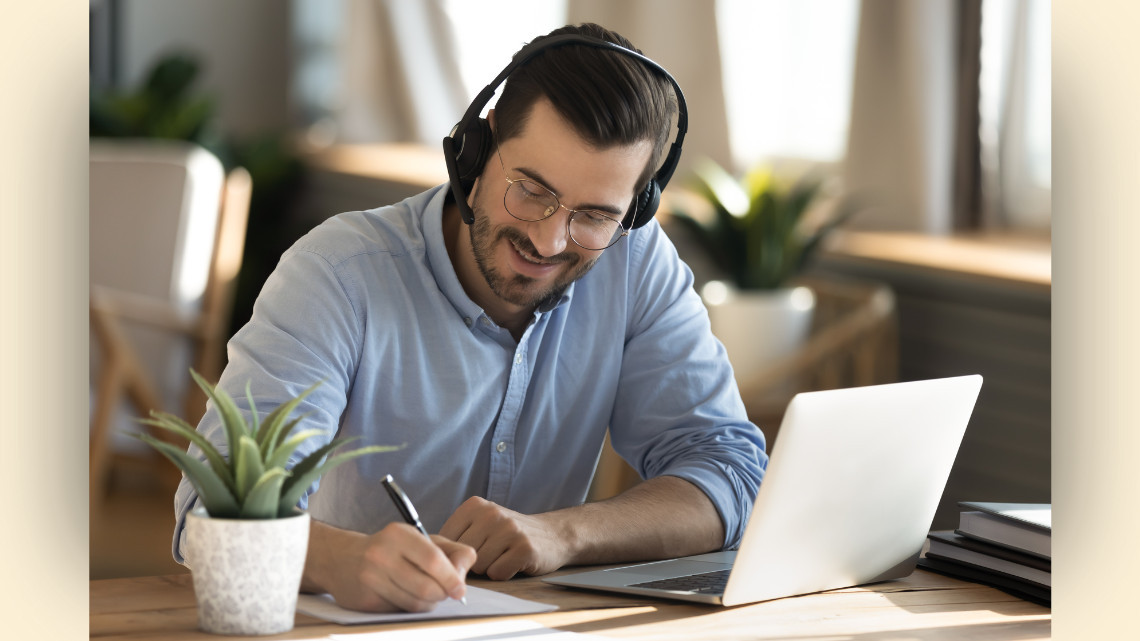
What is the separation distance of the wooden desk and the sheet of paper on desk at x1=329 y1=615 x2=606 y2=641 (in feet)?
0.04

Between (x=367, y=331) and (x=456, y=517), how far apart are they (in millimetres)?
266

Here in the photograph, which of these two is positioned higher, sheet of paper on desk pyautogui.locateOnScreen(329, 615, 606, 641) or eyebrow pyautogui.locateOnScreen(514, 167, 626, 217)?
eyebrow pyautogui.locateOnScreen(514, 167, 626, 217)

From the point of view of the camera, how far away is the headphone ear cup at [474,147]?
137 cm

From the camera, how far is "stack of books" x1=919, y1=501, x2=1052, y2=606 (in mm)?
1197

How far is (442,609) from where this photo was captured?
1029 mm

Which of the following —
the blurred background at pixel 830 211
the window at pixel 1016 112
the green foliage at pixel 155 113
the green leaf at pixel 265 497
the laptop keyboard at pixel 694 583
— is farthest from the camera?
the green foliage at pixel 155 113

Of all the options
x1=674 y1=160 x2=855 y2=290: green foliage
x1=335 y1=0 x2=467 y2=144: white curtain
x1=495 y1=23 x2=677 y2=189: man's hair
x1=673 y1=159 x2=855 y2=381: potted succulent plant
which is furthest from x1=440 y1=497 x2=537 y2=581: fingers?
x1=335 y1=0 x2=467 y2=144: white curtain

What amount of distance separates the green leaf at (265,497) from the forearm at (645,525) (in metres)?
0.39

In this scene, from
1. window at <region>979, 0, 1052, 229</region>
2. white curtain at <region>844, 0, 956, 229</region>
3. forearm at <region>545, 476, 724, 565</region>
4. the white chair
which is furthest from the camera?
the white chair

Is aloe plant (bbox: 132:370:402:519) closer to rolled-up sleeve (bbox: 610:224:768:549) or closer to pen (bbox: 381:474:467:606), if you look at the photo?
pen (bbox: 381:474:467:606)

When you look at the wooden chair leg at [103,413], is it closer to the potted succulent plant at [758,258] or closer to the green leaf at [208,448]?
the potted succulent plant at [758,258]

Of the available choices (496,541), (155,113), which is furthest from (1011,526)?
(155,113)

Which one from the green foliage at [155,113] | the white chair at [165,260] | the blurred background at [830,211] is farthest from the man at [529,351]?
the green foliage at [155,113]
